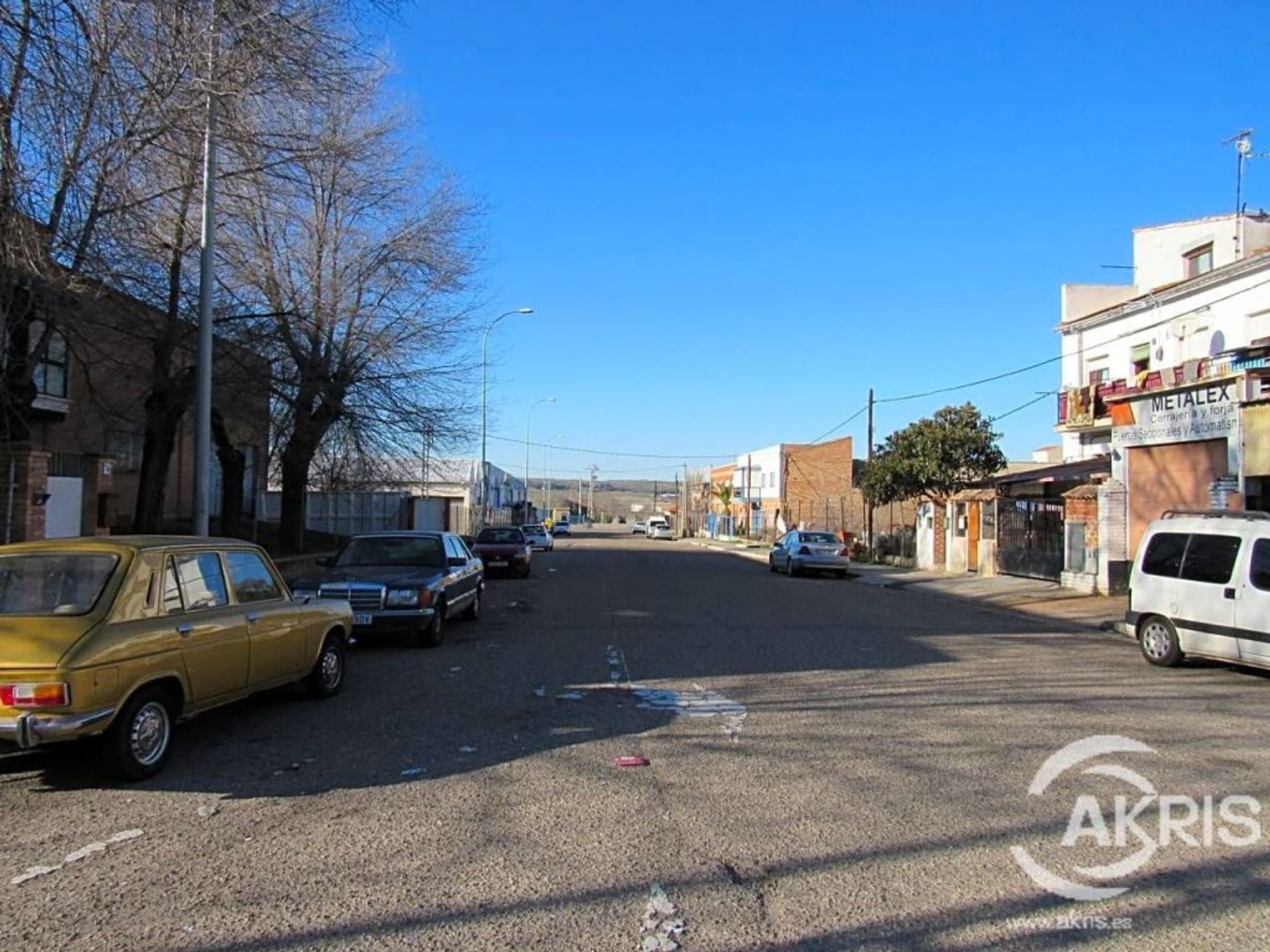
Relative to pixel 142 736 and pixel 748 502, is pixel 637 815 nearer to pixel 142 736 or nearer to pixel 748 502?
pixel 142 736

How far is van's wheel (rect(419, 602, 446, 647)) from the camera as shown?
12.6 m

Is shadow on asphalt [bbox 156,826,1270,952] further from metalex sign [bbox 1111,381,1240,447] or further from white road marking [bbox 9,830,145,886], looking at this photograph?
metalex sign [bbox 1111,381,1240,447]

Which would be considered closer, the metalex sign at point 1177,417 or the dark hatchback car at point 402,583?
the dark hatchback car at point 402,583

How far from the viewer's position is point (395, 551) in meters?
13.9

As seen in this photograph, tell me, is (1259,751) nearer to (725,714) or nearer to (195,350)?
(725,714)

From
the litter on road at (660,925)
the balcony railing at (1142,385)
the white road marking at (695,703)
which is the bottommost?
the litter on road at (660,925)

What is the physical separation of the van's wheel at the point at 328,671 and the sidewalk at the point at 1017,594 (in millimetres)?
10233

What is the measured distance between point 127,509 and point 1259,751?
29133 mm

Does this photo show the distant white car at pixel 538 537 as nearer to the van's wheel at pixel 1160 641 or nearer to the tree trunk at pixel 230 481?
the tree trunk at pixel 230 481

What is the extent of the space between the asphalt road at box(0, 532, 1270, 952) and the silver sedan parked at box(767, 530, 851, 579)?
18900 mm

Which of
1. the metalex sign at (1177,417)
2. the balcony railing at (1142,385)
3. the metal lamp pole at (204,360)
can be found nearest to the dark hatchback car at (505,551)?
the metal lamp pole at (204,360)

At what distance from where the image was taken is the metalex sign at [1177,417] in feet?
62.0

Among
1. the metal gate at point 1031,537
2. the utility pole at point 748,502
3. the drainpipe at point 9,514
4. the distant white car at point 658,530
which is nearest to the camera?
the drainpipe at point 9,514

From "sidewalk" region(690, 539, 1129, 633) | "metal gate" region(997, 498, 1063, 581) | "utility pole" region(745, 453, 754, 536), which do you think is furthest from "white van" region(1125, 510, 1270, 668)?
"utility pole" region(745, 453, 754, 536)
